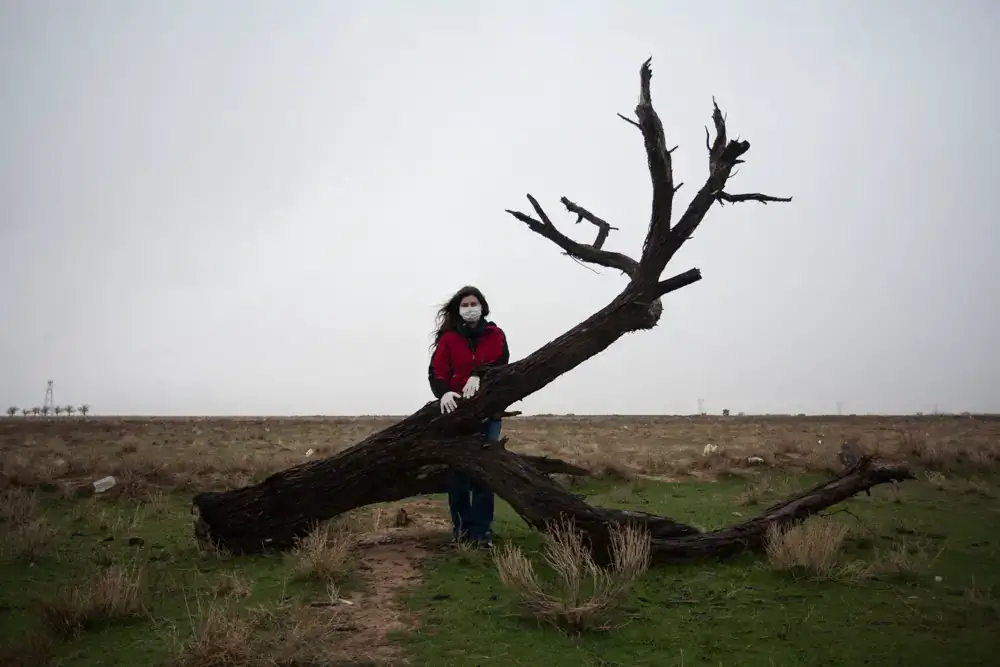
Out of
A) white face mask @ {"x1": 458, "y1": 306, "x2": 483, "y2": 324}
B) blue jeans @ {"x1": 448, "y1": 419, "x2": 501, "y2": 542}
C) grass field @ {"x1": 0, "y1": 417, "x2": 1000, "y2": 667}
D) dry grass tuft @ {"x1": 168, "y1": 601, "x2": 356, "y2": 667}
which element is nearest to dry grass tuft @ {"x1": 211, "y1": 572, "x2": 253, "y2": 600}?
grass field @ {"x1": 0, "y1": 417, "x2": 1000, "y2": 667}

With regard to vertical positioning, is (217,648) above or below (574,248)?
below

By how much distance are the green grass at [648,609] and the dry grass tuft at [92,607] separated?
72 millimetres

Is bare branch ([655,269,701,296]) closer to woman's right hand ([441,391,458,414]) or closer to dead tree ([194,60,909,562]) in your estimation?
dead tree ([194,60,909,562])

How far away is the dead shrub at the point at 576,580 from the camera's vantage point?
440 centimetres

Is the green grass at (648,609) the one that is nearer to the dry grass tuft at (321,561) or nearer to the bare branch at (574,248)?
the dry grass tuft at (321,561)

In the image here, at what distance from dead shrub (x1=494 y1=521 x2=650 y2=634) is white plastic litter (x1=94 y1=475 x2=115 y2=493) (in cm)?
897

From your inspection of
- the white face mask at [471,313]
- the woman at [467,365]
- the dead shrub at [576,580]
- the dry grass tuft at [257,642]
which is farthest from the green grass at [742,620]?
the white face mask at [471,313]

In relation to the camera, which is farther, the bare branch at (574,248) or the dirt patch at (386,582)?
the bare branch at (574,248)

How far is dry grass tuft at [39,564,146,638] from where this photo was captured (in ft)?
14.5

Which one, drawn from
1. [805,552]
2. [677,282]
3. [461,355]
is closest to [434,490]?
[461,355]

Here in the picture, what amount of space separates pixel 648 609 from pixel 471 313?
12.4 feet

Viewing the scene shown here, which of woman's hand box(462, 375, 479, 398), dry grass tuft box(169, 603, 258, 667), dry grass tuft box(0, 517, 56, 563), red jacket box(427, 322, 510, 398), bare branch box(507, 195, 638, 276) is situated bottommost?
dry grass tuft box(0, 517, 56, 563)

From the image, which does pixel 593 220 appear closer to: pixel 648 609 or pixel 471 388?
pixel 471 388

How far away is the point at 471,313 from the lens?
7328mm
